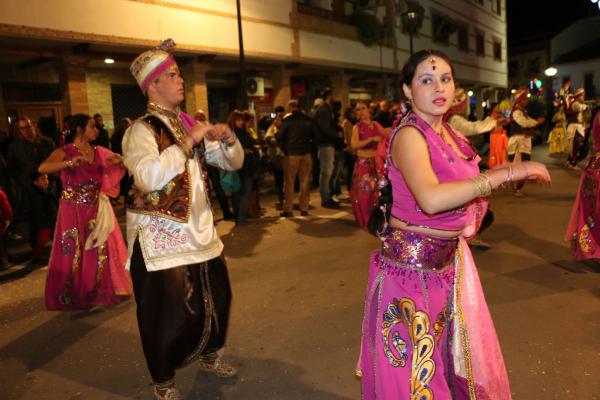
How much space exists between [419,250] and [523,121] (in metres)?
8.37

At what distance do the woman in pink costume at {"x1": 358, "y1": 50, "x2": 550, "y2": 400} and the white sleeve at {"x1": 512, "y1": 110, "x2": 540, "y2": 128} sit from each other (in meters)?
8.03

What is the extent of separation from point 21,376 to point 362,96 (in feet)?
67.4

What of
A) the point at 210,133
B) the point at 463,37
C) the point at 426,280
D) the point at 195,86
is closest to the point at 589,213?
the point at 426,280

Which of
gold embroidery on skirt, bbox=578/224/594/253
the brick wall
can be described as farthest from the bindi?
the brick wall

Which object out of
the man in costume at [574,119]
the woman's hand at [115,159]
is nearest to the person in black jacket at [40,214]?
the woman's hand at [115,159]

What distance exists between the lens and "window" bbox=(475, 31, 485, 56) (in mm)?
31375

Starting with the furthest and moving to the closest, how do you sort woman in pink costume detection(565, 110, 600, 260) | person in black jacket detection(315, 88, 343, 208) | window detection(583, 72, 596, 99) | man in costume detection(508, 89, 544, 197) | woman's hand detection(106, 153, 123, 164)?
1. window detection(583, 72, 596, 99)
2. person in black jacket detection(315, 88, 343, 208)
3. man in costume detection(508, 89, 544, 197)
4. woman in pink costume detection(565, 110, 600, 260)
5. woman's hand detection(106, 153, 123, 164)

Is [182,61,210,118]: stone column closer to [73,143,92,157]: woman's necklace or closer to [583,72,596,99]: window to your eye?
[73,143,92,157]: woman's necklace

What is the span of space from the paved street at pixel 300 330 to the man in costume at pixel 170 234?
0.47 metres

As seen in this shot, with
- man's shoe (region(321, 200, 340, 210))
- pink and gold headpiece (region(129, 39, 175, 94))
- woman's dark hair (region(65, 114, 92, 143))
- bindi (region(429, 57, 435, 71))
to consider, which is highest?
pink and gold headpiece (region(129, 39, 175, 94))

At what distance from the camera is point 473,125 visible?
15.5 feet

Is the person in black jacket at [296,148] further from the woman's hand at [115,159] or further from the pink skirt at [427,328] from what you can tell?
the pink skirt at [427,328]

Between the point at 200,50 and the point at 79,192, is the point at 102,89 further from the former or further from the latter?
the point at 79,192

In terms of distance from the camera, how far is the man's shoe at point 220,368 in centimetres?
351
